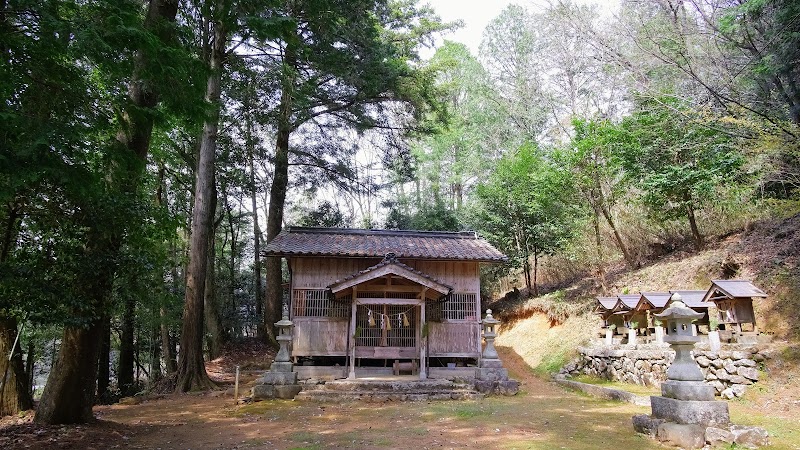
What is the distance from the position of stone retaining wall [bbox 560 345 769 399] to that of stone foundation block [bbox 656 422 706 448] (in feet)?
12.7

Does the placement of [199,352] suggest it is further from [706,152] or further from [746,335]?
[706,152]

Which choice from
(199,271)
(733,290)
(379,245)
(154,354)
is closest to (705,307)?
(733,290)

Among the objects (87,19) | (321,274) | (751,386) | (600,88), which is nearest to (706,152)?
(751,386)

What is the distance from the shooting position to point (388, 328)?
1309 cm

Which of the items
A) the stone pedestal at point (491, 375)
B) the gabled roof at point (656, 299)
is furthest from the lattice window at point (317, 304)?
the gabled roof at point (656, 299)

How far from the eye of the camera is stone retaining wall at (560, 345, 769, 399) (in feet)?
29.4

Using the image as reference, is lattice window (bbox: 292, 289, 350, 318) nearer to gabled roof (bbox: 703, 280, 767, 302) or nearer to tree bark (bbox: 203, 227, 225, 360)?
tree bark (bbox: 203, 227, 225, 360)

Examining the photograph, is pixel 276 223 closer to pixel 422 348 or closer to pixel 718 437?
pixel 422 348

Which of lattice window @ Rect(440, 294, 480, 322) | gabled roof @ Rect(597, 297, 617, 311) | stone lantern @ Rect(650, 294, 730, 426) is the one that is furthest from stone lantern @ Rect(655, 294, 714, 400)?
lattice window @ Rect(440, 294, 480, 322)

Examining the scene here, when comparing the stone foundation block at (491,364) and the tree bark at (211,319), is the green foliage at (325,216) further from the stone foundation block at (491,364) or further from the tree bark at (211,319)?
the stone foundation block at (491,364)

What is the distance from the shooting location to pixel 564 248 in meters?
19.9

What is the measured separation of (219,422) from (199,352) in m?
4.25

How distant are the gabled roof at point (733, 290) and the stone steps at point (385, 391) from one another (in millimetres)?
5818

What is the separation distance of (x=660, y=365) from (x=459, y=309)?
212 inches
